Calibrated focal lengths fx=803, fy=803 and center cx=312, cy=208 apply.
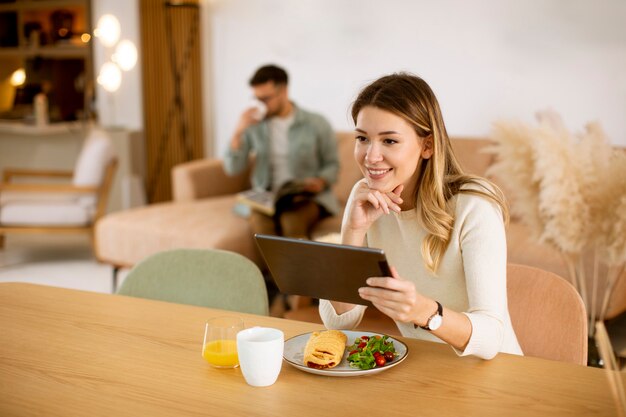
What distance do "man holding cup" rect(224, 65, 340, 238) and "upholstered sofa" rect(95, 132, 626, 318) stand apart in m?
0.12

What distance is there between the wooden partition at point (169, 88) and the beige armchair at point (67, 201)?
2.88 ft

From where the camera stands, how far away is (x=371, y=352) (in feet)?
4.75

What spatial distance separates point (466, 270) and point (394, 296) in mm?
304

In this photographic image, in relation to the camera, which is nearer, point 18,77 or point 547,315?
point 547,315

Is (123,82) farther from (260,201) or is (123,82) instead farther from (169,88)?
(260,201)

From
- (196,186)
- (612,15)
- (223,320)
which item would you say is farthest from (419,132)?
(196,186)

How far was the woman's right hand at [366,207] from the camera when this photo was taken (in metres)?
1.68

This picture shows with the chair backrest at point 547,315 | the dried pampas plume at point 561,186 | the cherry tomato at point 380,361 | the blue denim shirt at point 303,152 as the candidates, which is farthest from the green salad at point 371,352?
the blue denim shirt at point 303,152

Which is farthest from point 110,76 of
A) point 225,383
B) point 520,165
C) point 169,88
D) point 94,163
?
point 225,383

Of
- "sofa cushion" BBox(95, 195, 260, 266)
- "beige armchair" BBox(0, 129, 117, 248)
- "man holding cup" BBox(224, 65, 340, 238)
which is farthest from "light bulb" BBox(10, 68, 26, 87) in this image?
"man holding cup" BBox(224, 65, 340, 238)

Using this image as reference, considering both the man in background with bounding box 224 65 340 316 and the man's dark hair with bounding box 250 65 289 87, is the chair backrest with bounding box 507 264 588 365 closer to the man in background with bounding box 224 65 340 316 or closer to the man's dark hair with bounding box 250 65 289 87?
the man in background with bounding box 224 65 340 316

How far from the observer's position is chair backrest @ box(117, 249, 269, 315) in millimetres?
1946

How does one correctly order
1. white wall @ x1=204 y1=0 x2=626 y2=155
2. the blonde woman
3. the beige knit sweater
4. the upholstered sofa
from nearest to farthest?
the beige knit sweater
the blonde woman
the upholstered sofa
white wall @ x1=204 y1=0 x2=626 y2=155

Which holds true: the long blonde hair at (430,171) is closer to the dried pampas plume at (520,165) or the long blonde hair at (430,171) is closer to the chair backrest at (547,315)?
the chair backrest at (547,315)
